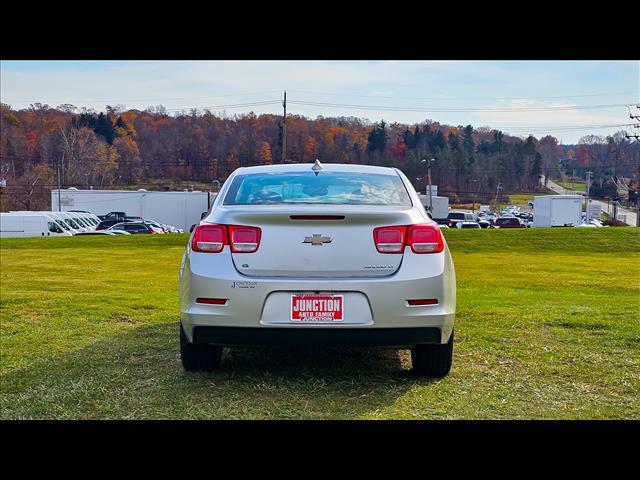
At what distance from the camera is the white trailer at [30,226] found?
36.6m

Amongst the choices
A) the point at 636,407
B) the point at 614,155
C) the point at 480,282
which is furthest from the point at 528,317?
the point at 614,155

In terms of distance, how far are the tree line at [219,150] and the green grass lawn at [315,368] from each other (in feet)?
145

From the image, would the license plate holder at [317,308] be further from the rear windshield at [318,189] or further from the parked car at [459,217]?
the parked car at [459,217]

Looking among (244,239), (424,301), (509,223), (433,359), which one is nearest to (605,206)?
(509,223)

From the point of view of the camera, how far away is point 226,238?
4.25 m

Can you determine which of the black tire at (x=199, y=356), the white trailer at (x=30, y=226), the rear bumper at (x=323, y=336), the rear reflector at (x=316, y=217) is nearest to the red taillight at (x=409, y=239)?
the rear reflector at (x=316, y=217)

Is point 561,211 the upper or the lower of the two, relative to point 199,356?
lower

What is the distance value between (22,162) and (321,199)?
78422mm

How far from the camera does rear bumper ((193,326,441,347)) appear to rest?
4109mm

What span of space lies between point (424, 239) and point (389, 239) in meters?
0.25

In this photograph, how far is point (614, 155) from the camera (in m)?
56.9

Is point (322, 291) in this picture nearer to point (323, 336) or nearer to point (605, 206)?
point (323, 336)

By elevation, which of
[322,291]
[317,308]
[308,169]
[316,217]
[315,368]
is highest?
[308,169]
